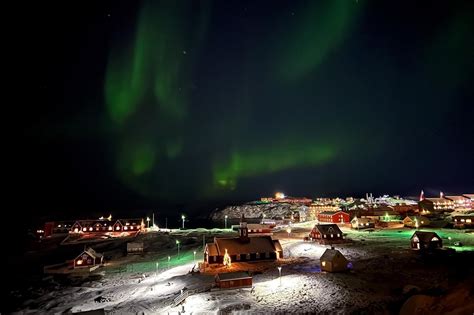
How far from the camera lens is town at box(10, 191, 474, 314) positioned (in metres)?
33.5

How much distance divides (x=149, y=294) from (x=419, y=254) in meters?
44.2

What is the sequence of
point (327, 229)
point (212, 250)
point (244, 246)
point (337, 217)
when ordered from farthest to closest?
point (337, 217)
point (327, 229)
point (244, 246)
point (212, 250)

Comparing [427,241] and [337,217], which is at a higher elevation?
[337,217]

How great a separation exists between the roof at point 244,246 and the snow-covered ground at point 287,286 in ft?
10.1

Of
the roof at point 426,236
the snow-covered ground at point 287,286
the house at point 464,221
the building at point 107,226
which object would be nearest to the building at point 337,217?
the house at point 464,221

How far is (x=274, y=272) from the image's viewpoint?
1857 inches

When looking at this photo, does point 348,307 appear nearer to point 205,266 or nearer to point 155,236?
point 205,266

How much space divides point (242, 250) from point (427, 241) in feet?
108

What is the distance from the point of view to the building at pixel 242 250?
54191mm

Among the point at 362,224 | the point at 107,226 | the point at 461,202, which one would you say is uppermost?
the point at 461,202

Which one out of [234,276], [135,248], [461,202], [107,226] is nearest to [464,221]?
[461,202]

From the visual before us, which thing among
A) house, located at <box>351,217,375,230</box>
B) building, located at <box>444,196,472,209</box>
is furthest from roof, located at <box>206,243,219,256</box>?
building, located at <box>444,196,472,209</box>

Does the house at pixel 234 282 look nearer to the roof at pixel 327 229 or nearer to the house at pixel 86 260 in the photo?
the roof at pixel 327 229

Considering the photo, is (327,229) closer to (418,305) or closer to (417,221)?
(417,221)
